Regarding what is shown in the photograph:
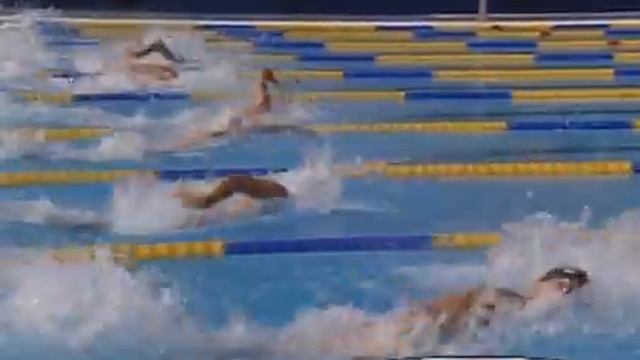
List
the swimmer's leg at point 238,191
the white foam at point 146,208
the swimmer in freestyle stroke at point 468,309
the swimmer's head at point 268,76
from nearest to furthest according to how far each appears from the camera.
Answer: the swimmer in freestyle stroke at point 468,309 → the white foam at point 146,208 → the swimmer's leg at point 238,191 → the swimmer's head at point 268,76

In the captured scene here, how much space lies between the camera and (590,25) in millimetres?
4863

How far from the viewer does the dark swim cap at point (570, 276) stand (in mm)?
2244

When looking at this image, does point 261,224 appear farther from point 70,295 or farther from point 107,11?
point 107,11

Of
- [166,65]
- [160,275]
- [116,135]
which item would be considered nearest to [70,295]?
[160,275]

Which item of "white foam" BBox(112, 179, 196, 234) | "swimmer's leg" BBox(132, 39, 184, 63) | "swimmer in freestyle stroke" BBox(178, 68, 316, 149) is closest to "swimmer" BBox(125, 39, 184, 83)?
"swimmer's leg" BBox(132, 39, 184, 63)

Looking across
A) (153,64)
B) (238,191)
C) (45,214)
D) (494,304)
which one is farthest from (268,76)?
(494,304)

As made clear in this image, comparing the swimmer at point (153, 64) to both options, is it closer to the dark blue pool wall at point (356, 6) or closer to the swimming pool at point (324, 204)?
the swimming pool at point (324, 204)

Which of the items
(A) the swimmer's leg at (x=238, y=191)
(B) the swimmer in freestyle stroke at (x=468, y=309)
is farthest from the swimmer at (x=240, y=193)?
(B) the swimmer in freestyle stroke at (x=468, y=309)

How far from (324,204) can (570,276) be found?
574 millimetres

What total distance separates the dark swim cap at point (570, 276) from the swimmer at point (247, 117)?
40.9 inches

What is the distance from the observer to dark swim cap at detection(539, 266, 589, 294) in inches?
88.4

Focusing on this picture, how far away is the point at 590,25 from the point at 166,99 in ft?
6.15

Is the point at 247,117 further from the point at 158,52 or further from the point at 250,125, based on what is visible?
the point at 158,52

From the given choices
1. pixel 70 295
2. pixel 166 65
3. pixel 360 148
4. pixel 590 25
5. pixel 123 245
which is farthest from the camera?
pixel 590 25
